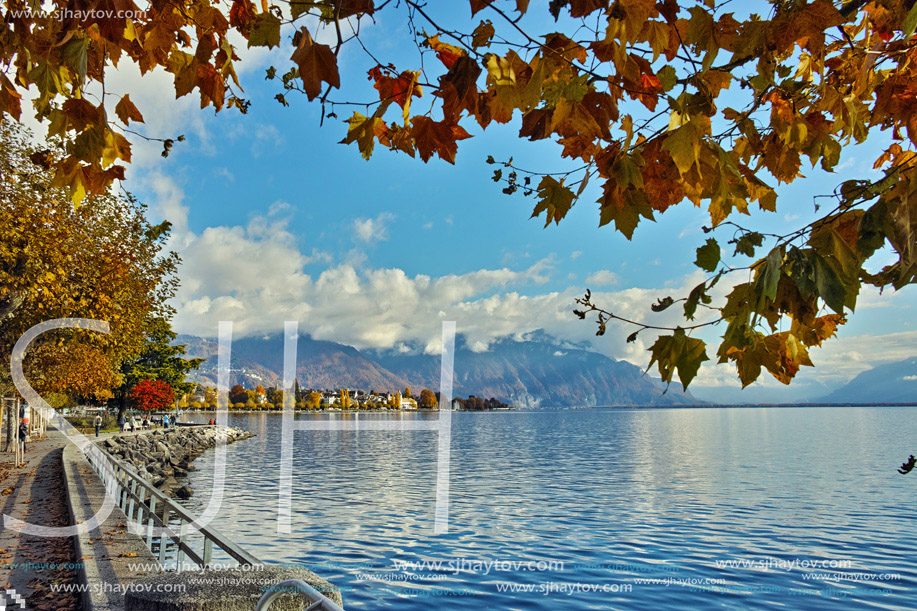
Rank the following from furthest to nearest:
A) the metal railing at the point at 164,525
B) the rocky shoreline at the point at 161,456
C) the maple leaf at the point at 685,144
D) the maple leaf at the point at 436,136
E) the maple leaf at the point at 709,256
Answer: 1. the rocky shoreline at the point at 161,456
2. the metal railing at the point at 164,525
3. the maple leaf at the point at 436,136
4. the maple leaf at the point at 709,256
5. the maple leaf at the point at 685,144

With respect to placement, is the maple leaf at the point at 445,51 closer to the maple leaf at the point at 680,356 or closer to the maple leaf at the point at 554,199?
the maple leaf at the point at 554,199

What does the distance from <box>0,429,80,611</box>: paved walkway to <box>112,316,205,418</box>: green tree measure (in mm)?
44296

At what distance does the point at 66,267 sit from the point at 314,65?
697 inches

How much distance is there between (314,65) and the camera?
1.84 meters

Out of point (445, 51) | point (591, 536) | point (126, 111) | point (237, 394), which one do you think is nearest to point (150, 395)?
point (591, 536)

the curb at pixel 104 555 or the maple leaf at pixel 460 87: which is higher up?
the maple leaf at pixel 460 87

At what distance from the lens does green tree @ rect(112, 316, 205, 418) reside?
195 feet

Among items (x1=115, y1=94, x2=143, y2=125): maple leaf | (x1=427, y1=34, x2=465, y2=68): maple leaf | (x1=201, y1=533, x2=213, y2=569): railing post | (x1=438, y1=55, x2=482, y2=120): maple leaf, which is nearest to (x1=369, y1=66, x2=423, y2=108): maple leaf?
(x1=427, y1=34, x2=465, y2=68): maple leaf

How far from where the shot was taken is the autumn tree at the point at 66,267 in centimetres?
1388

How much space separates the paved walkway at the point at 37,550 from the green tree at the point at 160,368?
44296 mm

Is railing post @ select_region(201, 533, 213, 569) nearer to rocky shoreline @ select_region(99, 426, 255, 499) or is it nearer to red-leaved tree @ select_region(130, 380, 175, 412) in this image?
rocky shoreline @ select_region(99, 426, 255, 499)

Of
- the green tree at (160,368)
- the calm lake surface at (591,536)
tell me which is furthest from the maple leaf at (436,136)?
the green tree at (160,368)

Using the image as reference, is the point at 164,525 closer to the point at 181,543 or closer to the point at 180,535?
the point at 180,535

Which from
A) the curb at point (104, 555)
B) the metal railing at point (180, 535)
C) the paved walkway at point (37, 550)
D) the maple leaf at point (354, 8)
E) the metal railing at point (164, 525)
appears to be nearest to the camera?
the maple leaf at point (354, 8)
